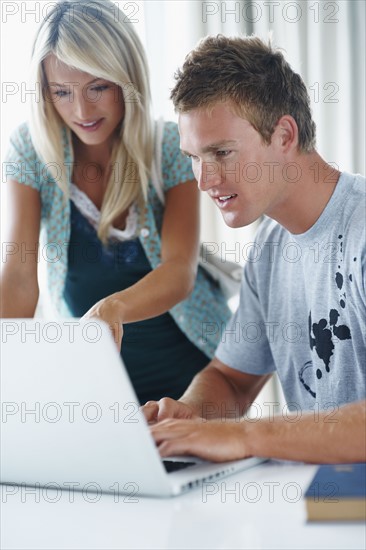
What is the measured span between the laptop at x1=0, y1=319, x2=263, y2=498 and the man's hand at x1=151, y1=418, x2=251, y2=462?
18 millimetres

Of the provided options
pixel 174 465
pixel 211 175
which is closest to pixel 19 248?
pixel 211 175

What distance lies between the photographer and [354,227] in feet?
4.09

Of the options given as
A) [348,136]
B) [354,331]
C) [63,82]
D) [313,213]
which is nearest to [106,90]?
[63,82]

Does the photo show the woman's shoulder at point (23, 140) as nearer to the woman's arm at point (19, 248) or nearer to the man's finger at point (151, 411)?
the woman's arm at point (19, 248)

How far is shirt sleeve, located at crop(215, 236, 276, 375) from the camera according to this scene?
1469mm

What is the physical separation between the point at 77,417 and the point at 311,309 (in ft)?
1.99

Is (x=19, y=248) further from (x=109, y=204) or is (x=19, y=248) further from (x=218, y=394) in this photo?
(x=218, y=394)

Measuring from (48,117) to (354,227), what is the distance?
0.73 metres

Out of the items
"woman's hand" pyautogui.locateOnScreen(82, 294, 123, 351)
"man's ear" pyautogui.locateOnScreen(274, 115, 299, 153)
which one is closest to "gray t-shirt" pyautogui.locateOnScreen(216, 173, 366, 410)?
"man's ear" pyautogui.locateOnScreen(274, 115, 299, 153)

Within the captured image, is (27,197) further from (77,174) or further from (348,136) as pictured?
(348,136)

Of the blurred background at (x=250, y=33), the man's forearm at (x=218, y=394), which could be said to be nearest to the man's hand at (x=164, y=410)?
the man's forearm at (x=218, y=394)

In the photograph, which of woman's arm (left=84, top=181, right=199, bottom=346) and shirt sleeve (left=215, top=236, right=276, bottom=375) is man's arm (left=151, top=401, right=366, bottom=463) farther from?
shirt sleeve (left=215, top=236, right=276, bottom=375)

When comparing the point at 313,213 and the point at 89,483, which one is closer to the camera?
the point at 89,483

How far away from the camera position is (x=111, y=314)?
1336 mm
